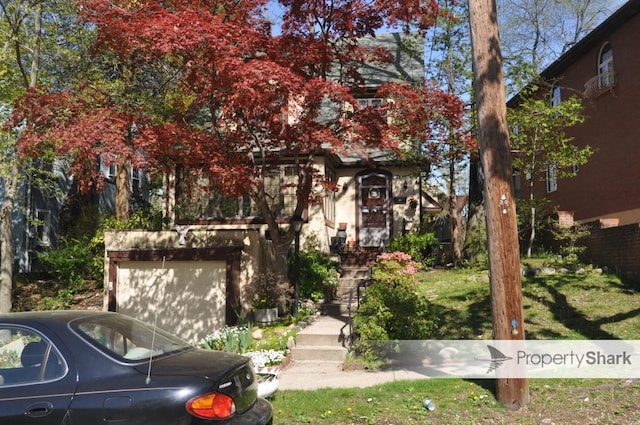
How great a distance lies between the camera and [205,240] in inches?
480

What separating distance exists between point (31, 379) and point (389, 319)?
5.88 metres

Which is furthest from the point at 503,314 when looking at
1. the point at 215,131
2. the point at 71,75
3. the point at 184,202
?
the point at 71,75

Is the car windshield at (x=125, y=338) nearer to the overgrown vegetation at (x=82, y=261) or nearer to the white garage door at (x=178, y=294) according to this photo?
the white garage door at (x=178, y=294)

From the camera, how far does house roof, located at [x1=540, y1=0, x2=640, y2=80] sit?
14.0 m

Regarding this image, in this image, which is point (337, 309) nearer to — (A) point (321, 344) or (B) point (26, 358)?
(A) point (321, 344)

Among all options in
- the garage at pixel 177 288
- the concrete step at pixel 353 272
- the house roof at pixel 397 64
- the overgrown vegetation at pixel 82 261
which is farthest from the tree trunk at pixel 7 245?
the house roof at pixel 397 64

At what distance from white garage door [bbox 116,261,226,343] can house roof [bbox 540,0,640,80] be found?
12.4m

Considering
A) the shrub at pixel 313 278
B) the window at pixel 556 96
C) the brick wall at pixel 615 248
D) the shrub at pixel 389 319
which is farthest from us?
the window at pixel 556 96

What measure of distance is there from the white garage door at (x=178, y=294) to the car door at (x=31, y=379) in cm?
784

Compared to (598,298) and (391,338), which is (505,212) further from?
(598,298)

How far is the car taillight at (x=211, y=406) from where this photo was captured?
3.70 m

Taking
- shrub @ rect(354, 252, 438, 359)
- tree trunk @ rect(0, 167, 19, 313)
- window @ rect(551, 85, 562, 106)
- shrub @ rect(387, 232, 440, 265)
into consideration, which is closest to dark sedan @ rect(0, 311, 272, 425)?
shrub @ rect(354, 252, 438, 359)

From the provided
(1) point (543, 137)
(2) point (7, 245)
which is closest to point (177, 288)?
(2) point (7, 245)

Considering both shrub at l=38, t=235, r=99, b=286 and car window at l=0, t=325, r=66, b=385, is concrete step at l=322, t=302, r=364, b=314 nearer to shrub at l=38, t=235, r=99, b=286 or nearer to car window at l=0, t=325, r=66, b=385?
shrub at l=38, t=235, r=99, b=286
